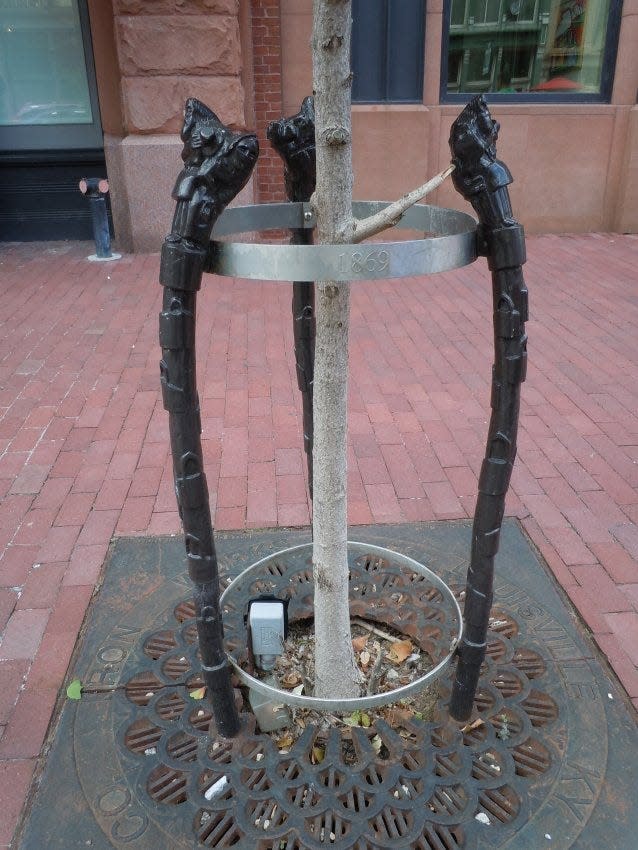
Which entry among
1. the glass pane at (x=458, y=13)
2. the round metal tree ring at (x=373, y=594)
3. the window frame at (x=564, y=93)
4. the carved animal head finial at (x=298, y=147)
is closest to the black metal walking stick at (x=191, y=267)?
the carved animal head finial at (x=298, y=147)

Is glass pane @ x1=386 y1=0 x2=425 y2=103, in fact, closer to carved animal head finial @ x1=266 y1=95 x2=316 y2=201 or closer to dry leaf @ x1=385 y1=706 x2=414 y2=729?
carved animal head finial @ x1=266 y1=95 x2=316 y2=201

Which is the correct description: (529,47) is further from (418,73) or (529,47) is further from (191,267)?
(191,267)

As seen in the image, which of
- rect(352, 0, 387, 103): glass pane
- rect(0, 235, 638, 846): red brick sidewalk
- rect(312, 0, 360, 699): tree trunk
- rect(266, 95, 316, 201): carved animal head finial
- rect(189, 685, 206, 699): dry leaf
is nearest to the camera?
rect(312, 0, 360, 699): tree trunk

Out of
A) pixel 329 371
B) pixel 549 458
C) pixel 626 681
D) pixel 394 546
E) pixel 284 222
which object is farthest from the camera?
pixel 549 458

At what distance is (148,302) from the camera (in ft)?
20.4

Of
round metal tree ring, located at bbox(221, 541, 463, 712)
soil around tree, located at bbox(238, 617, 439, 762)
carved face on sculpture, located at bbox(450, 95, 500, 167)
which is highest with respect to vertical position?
carved face on sculpture, located at bbox(450, 95, 500, 167)

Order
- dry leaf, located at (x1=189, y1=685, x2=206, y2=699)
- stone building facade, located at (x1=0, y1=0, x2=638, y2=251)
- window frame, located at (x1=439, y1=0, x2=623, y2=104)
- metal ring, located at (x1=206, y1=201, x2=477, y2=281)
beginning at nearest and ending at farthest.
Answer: metal ring, located at (x1=206, y1=201, x2=477, y2=281), dry leaf, located at (x1=189, y1=685, x2=206, y2=699), stone building facade, located at (x1=0, y1=0, x2=638, y2=251), window frame, located at (x1=439, y1=0, x2=623, y2=104)

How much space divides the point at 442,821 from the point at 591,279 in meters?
5.91

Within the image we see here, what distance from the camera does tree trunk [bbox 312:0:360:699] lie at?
1.65m

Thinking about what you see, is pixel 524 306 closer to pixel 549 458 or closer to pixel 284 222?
pixel 284 222

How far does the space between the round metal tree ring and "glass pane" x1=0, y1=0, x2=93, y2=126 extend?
7.23 meters

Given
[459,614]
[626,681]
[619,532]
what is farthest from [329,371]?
[619,532]

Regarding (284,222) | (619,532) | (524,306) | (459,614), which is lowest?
(619,532)

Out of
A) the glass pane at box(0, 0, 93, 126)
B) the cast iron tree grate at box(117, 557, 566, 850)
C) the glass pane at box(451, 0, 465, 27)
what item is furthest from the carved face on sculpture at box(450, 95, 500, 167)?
the glass pane at box(0, 0, 93, 126)
